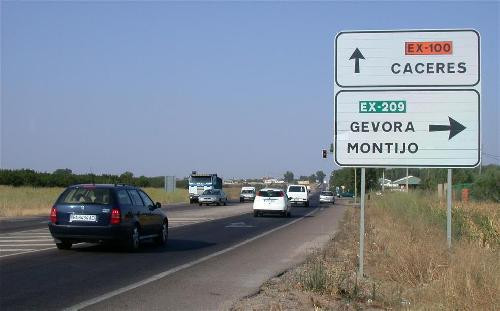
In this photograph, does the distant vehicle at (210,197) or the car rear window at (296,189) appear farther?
the car rear window at (296,189)

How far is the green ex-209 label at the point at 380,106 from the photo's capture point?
429 inches

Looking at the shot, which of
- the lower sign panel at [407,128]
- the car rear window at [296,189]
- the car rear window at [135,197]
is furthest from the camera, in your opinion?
the car rear window at [296,189]

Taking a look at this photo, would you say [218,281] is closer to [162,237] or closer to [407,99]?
[407,99]

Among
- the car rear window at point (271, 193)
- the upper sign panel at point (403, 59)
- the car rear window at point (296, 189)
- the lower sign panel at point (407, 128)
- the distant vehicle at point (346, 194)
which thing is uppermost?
the upper sign panel at point (403, 59)

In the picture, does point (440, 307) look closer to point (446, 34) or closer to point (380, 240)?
point (446, 34)

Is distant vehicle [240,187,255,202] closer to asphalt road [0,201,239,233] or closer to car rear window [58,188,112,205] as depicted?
asphalt road [0,201,239,233]

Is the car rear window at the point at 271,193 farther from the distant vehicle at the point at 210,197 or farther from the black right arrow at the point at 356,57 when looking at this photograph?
the black right arrow at the point at 356,57

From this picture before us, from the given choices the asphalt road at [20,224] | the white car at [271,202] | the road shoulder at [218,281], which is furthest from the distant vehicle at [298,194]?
the road shoulder at [218,281]

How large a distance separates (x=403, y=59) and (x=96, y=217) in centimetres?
830

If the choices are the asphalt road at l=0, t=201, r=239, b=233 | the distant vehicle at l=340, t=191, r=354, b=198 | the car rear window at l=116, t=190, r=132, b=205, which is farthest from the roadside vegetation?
the distant vehicle at l=340, t=191, r=354, b=198

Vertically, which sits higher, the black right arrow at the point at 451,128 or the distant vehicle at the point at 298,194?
the black right arrow at the point at 451,128

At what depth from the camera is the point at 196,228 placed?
Result: 2692 cm

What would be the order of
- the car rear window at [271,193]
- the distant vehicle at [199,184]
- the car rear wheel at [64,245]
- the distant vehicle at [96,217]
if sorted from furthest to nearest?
the distant vehicle at [199,184] → the car rear window at [271,193] → the car rear wheel at [64,245] → the distant vehicle at [96,217]

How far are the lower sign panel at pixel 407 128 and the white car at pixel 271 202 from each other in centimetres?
2718
